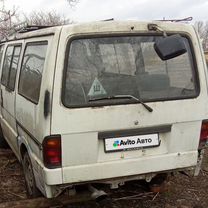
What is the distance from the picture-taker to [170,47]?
3.11 metres

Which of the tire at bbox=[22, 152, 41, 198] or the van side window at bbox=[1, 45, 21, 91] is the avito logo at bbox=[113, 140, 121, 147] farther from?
the van side window at bbox=[1, 45, 21, 91]

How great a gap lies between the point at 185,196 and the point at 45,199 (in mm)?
1838

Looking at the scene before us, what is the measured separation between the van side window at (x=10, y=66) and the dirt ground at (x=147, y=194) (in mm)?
1298

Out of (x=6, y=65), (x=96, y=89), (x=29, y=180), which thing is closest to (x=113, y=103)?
(x=96, y=89)

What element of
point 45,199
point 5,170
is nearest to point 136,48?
point 45,199

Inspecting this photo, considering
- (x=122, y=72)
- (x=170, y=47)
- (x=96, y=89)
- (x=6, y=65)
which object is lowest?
(x=6, y=65)

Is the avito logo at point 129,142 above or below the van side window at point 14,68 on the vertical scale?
below

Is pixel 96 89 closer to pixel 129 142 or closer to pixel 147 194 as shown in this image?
pixel 129 142

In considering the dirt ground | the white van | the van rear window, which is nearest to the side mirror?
the white van

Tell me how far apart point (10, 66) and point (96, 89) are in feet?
7.15

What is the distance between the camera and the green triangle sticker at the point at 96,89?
10.7 feet

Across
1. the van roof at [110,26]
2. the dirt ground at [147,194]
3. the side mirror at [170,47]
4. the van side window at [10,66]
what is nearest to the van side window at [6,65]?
the van side window at [10,66]

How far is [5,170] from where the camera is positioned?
17.6 ft

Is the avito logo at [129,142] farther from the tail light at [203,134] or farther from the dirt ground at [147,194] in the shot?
the dirt ground at [147,194]
